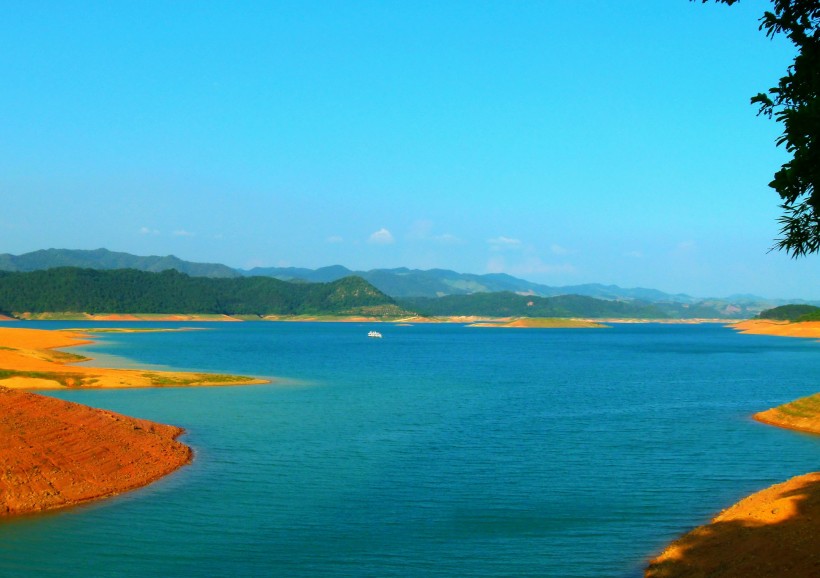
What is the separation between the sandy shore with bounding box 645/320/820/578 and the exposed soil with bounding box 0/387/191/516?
2127 cm

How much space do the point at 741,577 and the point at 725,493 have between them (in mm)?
12757

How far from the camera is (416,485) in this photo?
33281mm

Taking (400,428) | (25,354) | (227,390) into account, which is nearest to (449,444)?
(400,428)

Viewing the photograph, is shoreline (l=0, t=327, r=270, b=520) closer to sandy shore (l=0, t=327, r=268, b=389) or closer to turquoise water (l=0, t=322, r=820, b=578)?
turquoise water (l=0, t=322, r=820, b=578)

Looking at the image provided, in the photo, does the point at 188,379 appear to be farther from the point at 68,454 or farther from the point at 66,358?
the point at 68,454

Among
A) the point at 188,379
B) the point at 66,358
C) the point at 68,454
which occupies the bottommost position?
the point at 188,379

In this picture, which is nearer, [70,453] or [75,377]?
[70,453]

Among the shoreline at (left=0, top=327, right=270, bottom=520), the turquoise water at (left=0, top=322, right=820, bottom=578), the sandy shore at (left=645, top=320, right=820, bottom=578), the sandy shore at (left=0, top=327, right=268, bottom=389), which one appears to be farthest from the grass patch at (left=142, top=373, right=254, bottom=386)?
the sandy shore at (left=645, top=320, right=820, bottom=578)

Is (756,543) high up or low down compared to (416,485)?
up

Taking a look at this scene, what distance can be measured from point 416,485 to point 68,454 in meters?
14.7

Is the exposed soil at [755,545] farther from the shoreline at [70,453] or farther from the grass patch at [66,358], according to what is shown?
the grass patch at [66,358]

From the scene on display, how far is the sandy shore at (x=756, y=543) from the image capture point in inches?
795

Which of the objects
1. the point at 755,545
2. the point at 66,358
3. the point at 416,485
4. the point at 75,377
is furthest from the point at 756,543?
the point at 66,358

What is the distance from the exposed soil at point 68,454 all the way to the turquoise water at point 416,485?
4.21ft
